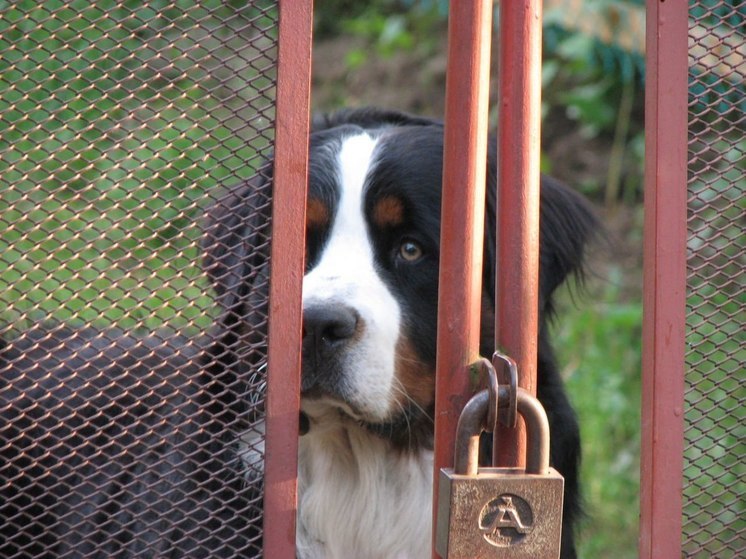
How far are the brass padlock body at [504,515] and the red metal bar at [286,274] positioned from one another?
0.28 m

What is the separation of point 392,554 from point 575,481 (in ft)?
1.54

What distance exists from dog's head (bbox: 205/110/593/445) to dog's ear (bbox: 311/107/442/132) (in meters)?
0.09

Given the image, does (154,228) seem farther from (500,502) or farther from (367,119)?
(367,119)

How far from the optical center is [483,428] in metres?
1.36

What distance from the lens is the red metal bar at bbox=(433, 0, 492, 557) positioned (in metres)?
1.42

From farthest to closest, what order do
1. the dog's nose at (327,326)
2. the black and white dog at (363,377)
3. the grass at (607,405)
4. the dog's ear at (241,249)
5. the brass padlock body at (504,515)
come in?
the grass at (607,405), the black and white dog at (363,377), the dog's nose at (327,326), the dog's ear at (241,249), the brass padlock body at (504,515)

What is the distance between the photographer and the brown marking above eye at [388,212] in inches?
91.3

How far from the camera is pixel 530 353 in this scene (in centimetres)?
142

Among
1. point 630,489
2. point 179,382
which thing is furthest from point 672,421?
point 630,489

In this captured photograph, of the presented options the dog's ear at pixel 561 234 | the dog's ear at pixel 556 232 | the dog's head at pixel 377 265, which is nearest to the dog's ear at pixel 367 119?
the dog's head at pixel 377 265

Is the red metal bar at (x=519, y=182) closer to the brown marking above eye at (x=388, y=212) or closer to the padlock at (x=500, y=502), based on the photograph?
the padlock at (x=500, y=502)

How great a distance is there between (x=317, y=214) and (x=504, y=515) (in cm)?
109

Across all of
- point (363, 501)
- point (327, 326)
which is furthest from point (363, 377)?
point (363, 501)

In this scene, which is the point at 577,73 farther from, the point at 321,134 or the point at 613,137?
the point at 321,134
